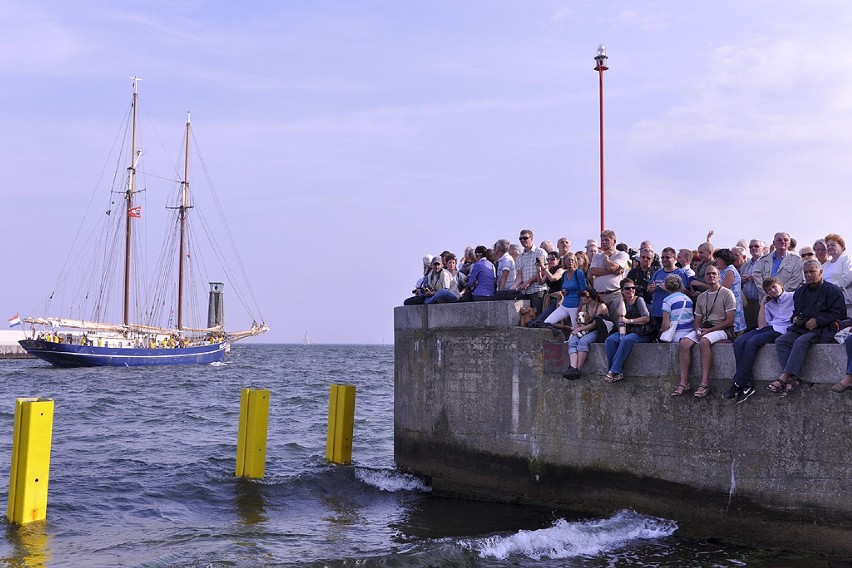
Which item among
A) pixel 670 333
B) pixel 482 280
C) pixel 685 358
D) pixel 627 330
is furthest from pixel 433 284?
pixel 685 358

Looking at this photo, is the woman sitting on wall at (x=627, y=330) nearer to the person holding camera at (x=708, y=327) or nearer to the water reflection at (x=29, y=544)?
the person holding camera at (x=708, y=327)

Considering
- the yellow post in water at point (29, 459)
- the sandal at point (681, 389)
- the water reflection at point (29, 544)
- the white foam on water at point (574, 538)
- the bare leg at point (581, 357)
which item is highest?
the bare leg at point (581, 357)

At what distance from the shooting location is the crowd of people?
9.05 m

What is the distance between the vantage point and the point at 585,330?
11094 millimetres

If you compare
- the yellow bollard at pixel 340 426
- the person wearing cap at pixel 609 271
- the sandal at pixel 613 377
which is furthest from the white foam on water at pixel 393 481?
the person wearing cap at pixel 609 271

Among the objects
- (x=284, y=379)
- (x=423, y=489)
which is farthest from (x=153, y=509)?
(x=284, y=379)

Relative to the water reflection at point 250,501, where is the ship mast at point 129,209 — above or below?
above

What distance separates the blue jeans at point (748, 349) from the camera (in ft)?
30.5

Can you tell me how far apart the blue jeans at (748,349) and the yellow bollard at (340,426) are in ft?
23.7

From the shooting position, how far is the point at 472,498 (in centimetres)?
1241

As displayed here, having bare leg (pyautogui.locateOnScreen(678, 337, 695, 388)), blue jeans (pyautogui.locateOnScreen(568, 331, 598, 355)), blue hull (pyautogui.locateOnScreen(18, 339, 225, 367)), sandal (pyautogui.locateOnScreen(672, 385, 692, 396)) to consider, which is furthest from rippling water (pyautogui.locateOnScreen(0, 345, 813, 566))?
blue hull (pyautogui.locateOnScreen(18, 339, 225, 367))

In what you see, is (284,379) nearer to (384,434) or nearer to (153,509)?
(384,434)

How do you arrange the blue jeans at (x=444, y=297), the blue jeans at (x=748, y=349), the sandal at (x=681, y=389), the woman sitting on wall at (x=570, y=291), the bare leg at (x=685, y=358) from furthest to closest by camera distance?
1. the blue jeans at (x=444, y=297)
2. the woman sitting on wall at (x=570, y=291)
3. the sandal at (x=681, y=389)
4. the bare leg at (x=685, y=358)
5. the blue jeans at (x=748, y=349)

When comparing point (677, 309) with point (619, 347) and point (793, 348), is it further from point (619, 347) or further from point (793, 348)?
point (793, 348)
